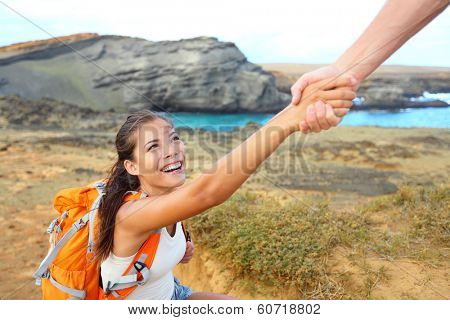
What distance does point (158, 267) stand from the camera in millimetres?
2055

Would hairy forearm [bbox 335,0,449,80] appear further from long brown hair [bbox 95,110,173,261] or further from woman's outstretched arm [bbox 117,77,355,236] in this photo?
long brown hair [bbox 95,110,173,261]

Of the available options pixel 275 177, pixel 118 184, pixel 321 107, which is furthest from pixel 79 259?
pixel 275 177

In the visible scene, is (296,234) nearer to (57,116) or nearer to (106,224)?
(106,224)

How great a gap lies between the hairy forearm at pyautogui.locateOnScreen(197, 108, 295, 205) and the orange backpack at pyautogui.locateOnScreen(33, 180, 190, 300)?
540 millimetres

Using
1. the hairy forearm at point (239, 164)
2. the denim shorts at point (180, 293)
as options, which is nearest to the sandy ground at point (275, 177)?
the denim shorts at point (180, 293)

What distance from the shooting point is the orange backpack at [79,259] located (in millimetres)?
1972

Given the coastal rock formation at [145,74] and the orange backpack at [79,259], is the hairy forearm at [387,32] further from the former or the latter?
the coastal rock formation at [145,74]

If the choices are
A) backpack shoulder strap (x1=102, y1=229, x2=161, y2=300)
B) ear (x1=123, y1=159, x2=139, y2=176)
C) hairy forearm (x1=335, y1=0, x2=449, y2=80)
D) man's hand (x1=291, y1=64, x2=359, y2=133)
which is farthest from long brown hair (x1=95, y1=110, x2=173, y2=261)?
hairy forearm (x1=335, y1=0, x2=449, y2=80)

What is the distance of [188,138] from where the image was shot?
1698cm

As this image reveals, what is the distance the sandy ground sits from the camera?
3420 mm

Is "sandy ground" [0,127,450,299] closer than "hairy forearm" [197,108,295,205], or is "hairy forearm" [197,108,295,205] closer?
"hairy forearm" [197,108,295,205]

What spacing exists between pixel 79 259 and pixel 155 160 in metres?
0.59

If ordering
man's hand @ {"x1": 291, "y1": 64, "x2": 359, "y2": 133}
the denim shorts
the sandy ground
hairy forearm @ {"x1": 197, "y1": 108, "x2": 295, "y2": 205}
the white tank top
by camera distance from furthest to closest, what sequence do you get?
the sandy ground < the denim shorts < the white tank top < man's hand @ {"x1": 291, "y1": 64, "x2": 359, "y2": 133} < hairy forearm @ {"x1": 197, "y1": 108, "x2": 295, "y2": 205}

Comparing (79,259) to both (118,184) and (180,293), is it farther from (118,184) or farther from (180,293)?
(180,293)
